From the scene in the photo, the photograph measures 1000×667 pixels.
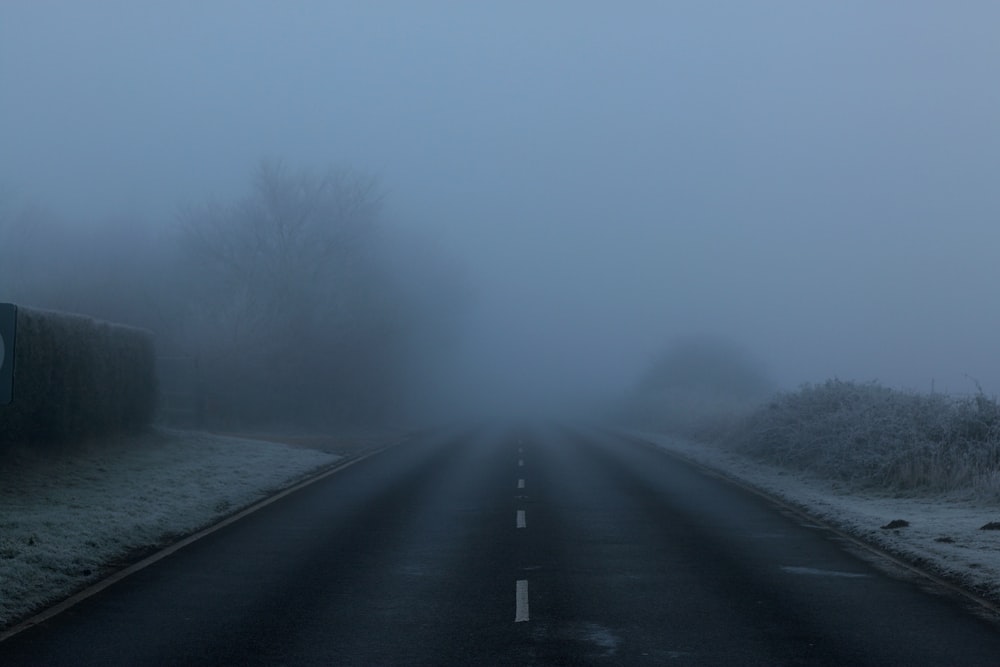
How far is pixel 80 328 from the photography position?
22438mm

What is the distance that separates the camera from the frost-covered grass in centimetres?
1162

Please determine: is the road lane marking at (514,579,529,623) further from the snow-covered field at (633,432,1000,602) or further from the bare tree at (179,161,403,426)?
the bare tree at (179,161,403,426)

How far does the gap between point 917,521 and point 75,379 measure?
52.8ft

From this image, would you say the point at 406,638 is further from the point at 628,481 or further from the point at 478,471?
the point at 478,471

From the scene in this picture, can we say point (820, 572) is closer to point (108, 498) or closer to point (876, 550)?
point (876, 550)

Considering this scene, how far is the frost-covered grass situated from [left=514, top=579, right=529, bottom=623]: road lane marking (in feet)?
14.7

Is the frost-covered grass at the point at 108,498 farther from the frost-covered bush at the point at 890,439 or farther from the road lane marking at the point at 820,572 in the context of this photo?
the frost-covered bush at the point at 890,439

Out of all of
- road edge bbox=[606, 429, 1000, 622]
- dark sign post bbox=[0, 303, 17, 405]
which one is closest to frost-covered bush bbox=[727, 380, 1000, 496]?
road edge bbox=[606, 429, 1000, 622]

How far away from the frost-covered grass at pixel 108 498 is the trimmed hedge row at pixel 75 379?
0.48 meters

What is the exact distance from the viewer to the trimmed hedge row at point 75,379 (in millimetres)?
19281

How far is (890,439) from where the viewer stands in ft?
73.5

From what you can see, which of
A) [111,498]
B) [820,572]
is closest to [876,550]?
[820,572]

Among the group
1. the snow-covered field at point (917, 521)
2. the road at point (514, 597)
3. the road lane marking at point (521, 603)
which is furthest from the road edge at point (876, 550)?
the road lane marking at point (521, 603)

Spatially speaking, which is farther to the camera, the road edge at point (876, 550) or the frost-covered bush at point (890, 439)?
the frost-covered bush at point (890, 439)
